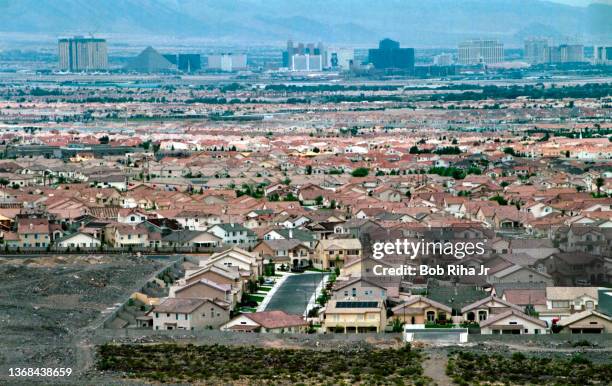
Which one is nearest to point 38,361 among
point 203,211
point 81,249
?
point 81,249

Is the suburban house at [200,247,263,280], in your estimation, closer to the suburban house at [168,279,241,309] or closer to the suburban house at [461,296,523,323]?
the suburban house at [168,279,241,309]

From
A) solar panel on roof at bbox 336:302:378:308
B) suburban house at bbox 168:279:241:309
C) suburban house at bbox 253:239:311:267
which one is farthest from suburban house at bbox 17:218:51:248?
solar panel on roof at bbox 336:302:378:308

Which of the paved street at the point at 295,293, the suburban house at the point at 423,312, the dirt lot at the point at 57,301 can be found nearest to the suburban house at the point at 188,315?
the dirt lot at the point at 57,301

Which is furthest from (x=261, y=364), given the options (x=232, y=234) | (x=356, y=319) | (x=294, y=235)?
(x=232, y=234)

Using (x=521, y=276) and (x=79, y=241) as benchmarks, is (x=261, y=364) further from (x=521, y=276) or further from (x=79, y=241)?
(x=79, y=241)

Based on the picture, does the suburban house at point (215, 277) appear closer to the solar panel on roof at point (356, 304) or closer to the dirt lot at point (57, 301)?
the dirt lot at point (57, 301)

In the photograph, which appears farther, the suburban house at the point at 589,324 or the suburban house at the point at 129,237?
the suburban house at the point at 129,237
